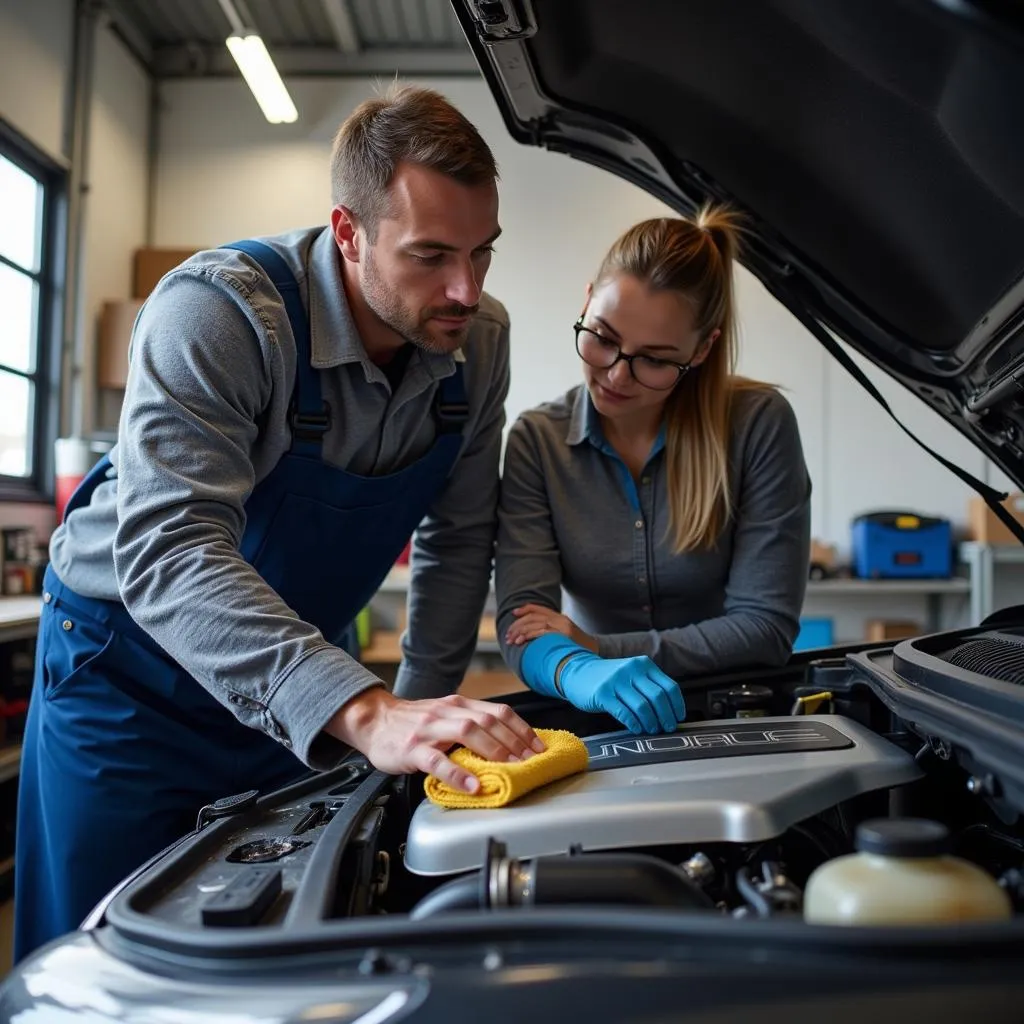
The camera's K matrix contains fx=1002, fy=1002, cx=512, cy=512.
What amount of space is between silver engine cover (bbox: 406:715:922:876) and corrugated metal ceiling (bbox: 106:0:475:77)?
4.27 metres

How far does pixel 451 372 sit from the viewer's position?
4.38 feet

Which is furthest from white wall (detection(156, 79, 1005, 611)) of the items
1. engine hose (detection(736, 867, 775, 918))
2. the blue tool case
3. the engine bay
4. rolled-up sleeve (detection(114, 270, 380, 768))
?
engine hose (detection(736, 867, 775, 918))

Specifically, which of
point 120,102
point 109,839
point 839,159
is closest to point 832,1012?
point 839,159


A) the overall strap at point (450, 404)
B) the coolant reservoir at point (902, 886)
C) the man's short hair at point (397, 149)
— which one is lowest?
the coolant reservoir at point (902, 886)

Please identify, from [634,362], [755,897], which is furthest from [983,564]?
[755,897]

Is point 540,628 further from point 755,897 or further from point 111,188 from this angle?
point 111,188

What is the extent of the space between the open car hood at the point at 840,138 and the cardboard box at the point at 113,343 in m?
3.49

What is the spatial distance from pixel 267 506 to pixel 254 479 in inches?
3.8

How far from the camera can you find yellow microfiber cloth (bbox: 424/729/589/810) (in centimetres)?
78

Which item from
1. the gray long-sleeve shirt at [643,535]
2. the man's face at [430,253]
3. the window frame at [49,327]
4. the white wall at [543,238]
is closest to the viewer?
the man's face at [430,253]

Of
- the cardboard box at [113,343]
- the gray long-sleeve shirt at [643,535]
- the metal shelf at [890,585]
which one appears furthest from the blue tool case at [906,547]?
the cardboard box at [113,343]

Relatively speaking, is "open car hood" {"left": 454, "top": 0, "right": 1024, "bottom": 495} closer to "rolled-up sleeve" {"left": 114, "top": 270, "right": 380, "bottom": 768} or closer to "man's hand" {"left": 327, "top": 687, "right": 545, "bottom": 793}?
"rolled-up sleeve" {"left": 114, "top": 270, "right": 380, "bottom": 768}

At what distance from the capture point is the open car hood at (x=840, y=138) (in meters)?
0.84

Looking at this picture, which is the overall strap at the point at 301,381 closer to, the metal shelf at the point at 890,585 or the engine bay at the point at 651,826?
the engine bay at the point at 651,826
